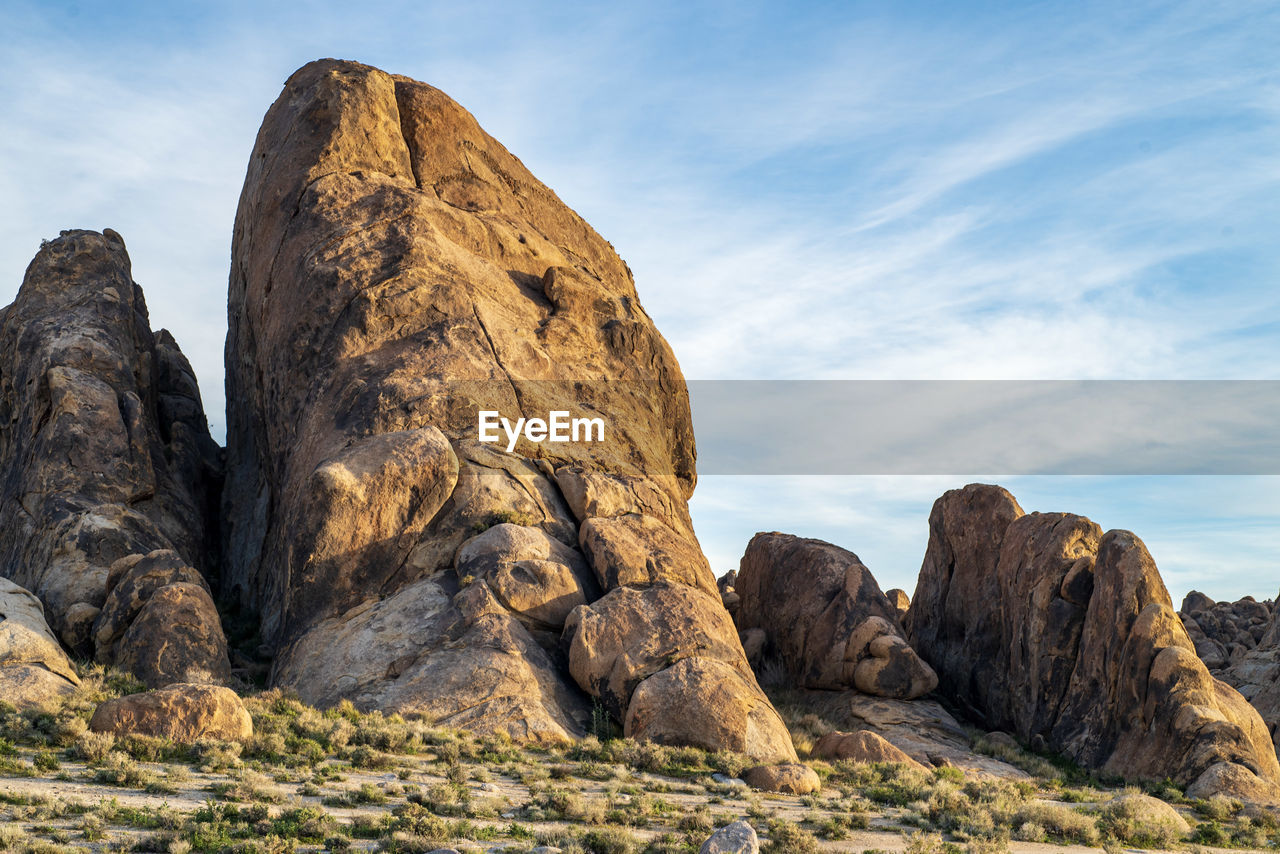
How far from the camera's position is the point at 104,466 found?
38.5 metres

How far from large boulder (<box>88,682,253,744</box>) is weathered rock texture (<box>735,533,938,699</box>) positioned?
Answer: 980 inches

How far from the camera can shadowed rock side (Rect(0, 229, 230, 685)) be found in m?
29.8

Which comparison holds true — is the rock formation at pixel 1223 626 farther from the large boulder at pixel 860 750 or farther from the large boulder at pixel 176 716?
the large boulder at pixel 176 716

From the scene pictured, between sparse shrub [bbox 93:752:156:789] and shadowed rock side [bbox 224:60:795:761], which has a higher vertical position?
shadowed rock side [bbox 224:60:795:761]

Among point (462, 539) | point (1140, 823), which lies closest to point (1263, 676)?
point (1140, 823)

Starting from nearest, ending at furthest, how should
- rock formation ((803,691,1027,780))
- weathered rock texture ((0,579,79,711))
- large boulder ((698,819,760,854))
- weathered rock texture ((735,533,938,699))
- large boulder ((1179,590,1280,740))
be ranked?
large boulder ((698,819,760,854)) → weathered rock texture ((0,579,79,711)) → rock formation ((803,691,1027,780)) → weathered rock texture ((735,533,938,699)) → large boulder ((1179,590,1280,740))

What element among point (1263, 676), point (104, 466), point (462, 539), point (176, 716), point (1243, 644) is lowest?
point (176, 716)

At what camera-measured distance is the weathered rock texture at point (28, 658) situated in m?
24.7

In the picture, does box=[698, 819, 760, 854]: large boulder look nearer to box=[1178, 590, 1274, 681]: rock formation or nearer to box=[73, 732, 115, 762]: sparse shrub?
box=[73, 732, 115, 762]: sparse shrub

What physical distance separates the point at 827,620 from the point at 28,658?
27.6 m

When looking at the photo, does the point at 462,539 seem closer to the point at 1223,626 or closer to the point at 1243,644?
the point at 1243,644

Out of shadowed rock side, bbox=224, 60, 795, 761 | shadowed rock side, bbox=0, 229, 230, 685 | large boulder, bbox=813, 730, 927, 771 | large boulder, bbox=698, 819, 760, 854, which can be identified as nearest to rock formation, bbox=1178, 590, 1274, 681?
large boulder, bbox=813, 730, 927, 771

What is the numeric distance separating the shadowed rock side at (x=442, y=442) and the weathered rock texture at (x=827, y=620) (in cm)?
580

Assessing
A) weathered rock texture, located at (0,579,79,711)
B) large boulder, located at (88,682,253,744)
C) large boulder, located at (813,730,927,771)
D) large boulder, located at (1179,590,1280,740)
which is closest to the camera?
large boulder, located at (88,682,253,744)
